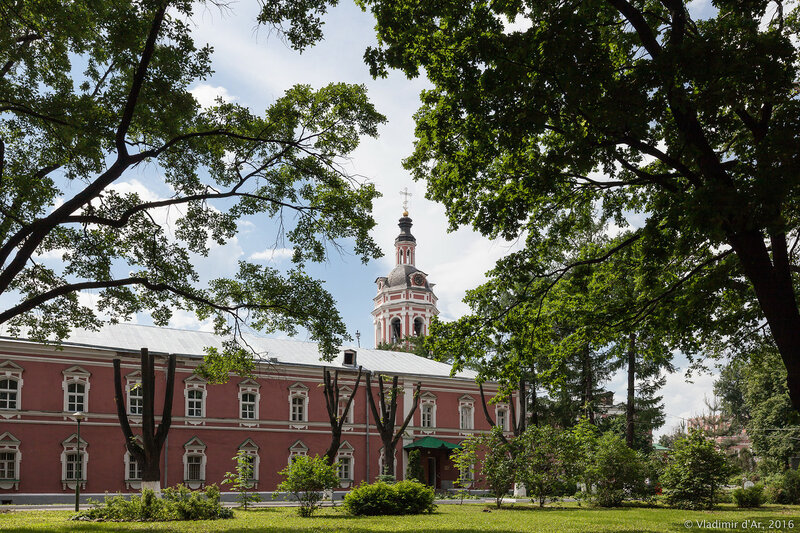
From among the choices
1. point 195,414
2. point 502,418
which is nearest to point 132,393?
point 195,414

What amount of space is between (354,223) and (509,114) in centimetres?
563

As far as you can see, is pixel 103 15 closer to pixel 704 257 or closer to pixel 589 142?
pixel 589 142

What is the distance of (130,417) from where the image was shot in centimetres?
2719

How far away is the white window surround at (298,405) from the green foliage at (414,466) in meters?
5.33

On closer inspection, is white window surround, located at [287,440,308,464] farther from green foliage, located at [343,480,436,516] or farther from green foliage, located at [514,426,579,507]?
green foliage, located at [343,480,436,516]

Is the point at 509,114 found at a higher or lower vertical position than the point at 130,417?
higher

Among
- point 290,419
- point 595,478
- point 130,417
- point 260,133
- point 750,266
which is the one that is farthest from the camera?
point 290,419

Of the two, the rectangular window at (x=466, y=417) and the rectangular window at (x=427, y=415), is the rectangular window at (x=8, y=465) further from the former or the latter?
the rectangular window at (x=466, y=417)

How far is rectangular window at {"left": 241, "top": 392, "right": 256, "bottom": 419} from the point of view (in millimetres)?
30109

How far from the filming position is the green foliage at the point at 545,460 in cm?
2045

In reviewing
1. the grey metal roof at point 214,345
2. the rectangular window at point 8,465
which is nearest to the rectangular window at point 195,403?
the grey metal roof at point 214,345

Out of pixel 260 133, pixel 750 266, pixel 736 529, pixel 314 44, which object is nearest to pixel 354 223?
pixel 260 133

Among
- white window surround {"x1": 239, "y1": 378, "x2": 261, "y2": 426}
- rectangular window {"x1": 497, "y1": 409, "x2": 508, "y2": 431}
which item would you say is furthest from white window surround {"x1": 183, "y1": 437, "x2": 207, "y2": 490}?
rectangular window {"x1": 497, "y1": 409, "x2": 508, "y2": 431}

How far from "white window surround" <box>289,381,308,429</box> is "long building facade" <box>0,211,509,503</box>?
5cm
